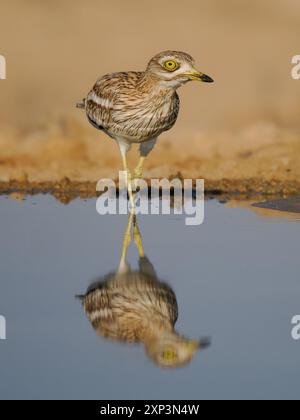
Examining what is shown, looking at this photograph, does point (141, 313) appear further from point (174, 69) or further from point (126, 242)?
point (174, 69)

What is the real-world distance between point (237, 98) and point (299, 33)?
1687 mm

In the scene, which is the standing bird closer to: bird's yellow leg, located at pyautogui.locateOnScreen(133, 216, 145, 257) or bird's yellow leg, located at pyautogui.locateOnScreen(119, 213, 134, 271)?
bird's yellow leg, located at pyautogui.locateOnScreen(119, 213, 134, 271)

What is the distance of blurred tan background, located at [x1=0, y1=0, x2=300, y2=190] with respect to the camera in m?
13.9

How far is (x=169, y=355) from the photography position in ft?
21.1

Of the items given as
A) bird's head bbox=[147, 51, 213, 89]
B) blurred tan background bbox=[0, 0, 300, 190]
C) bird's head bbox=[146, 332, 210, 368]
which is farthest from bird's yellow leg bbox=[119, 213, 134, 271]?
blurred tan background bbox=[0, 0, 300, 190]

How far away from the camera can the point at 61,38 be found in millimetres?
17328

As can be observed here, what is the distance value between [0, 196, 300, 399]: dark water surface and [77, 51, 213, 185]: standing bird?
0.87 meters

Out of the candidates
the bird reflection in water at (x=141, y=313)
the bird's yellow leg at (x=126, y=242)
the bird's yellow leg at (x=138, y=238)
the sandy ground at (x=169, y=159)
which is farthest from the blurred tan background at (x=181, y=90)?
the bird reflection in water at (x=141, y=313)

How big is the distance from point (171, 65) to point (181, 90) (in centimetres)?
526

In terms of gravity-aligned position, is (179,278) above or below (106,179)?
below

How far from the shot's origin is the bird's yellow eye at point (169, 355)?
6391 millimetres

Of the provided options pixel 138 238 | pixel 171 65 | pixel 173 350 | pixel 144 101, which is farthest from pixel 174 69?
pixel 173 350
